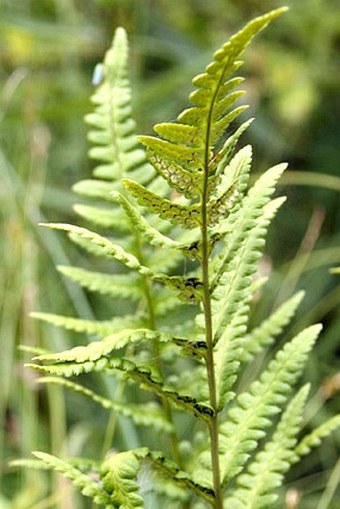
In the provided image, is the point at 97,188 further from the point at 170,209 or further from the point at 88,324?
the point at 170,209

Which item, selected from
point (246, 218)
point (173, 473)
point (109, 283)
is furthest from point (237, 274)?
point (109, 283)

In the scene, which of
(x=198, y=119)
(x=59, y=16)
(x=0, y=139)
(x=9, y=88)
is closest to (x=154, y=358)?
(x=198, y=119)

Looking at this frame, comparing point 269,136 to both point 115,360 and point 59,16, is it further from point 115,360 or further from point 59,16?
point 115,360

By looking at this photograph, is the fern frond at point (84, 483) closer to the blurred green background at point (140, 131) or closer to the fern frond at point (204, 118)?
the fern frond at point (204, 118)

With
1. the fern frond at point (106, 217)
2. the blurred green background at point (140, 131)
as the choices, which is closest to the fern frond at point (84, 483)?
the fern frond at point (106, 217)

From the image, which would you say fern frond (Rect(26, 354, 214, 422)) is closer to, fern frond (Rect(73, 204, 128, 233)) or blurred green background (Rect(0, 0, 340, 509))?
fern frond (Rect(73, 204, 128, 233))
